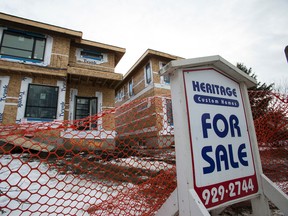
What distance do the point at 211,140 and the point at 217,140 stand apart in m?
0.08

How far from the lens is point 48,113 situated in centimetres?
818

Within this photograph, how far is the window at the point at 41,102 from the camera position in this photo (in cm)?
796

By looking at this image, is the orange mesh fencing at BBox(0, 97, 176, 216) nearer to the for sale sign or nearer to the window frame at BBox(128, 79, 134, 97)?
the for sale sign

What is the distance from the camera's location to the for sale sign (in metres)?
1.19

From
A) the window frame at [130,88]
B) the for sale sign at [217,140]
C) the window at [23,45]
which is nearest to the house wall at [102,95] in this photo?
the window at [23,45]

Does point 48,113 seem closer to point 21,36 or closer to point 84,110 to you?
point 84,110

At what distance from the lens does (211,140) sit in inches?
50.7

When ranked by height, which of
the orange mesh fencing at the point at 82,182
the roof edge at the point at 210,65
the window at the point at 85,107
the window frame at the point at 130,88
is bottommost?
the orange mesh fencing at the point at 82,182

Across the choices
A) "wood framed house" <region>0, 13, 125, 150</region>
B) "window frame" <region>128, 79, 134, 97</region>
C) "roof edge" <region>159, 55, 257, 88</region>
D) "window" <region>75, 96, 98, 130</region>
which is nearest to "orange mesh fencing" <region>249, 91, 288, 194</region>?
→ "roof edge" <region>159, 55, 257, 88</region>

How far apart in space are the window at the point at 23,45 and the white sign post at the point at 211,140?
33.6ft

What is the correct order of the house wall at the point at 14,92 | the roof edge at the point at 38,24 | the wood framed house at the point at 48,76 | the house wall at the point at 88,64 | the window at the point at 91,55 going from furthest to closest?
the window at the point at 91,55 < the house wall at the point at 88,64 < the roof edge at the point at 38,24 < the wood framed house at the point at 48,76 < the house wall at the point at 14,92

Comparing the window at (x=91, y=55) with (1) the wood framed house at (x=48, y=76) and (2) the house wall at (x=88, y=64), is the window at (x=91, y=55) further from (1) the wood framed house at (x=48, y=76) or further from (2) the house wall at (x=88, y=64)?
(2) the house wall at (x=88, y=64)

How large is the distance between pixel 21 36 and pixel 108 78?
566 centimetres

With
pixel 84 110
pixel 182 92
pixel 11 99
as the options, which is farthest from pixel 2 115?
pixel 182 92
